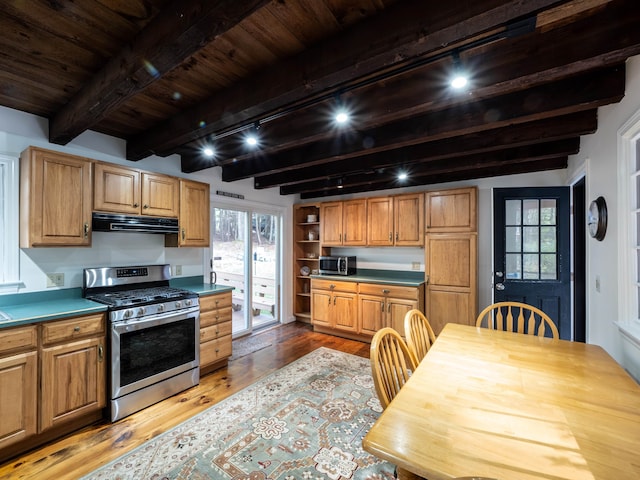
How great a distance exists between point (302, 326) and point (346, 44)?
14.3 feet

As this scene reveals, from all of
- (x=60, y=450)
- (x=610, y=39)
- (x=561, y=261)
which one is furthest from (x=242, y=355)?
(x=610, y=39)

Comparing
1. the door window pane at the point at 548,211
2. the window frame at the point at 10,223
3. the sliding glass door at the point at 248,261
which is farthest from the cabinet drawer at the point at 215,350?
the door window pane at the point at 548,211

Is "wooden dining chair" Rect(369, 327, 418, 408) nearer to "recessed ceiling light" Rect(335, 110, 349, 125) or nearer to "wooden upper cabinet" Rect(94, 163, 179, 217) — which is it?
"recessed ceiling light" Rect(335, 110, 349, 125)

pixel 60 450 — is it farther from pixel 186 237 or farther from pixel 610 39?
pixel 610 39

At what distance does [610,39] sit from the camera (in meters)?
1.35

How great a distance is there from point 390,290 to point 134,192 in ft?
10.5

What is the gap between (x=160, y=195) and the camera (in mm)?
2975

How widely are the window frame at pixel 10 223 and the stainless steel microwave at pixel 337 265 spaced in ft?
11.6

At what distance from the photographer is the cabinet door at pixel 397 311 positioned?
384cm

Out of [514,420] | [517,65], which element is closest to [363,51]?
[517,65]

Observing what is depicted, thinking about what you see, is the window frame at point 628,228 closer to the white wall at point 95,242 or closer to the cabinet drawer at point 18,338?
the cabinet drawer at point 18,338

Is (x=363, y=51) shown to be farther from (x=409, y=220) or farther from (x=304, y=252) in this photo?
(x=304, y=252)

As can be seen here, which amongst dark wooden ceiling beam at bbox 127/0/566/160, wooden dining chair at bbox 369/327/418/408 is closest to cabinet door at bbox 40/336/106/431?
dark wooden ceiling beam at bbox 127/0/566/160

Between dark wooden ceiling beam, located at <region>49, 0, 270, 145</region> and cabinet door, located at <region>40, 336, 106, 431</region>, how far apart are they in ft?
5.54
